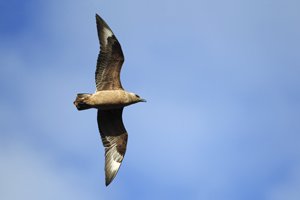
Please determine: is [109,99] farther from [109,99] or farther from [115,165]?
[115,165]

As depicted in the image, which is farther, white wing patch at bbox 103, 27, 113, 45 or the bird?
white wing patch at bbox 103, 27, 113, 45

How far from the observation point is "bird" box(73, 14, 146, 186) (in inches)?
690

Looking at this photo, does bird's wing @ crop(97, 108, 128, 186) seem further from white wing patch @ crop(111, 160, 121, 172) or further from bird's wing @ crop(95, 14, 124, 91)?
bird's wing @ crop(95, 14, 124, 91)

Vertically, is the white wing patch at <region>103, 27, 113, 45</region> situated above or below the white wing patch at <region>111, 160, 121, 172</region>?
above

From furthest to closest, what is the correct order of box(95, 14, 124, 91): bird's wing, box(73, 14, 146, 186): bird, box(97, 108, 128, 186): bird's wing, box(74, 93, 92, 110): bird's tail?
box(97, 108, 128, 186): bird's wing < box(95, 14, 124, 91): bird's wing < box(73, 14, 146, 186): bird < box(74, 93, 92, 110): bird's tail

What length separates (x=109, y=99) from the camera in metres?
17.6

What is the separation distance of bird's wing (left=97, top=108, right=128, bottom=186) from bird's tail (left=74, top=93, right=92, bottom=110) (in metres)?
0.99

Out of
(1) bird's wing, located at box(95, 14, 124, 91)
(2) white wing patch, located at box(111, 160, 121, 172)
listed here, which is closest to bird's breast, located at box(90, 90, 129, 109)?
(1) bird's wing, located at box(95, 14, 124, 91)

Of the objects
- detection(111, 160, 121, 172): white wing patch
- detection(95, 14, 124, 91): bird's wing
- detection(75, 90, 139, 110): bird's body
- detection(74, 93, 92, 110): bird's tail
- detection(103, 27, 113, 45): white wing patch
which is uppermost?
detection(103, 27, 113, 45): white wing patch

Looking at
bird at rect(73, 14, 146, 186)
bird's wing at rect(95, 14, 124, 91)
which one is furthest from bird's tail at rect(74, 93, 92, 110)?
bird's wing at rect(95, 14, 124, 91)

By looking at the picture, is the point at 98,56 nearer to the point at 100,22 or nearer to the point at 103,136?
the point at 100,22

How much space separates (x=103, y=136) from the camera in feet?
61.1

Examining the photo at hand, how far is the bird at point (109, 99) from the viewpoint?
1753 centimetres

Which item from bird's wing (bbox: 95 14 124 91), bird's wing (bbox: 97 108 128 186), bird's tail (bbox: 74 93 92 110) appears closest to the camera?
bird's tail (bbox: 74 93 92 110)
